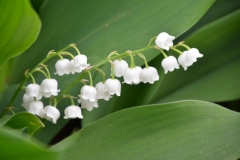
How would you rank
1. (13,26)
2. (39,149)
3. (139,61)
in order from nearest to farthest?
(39,149), (13,26), (139,61)

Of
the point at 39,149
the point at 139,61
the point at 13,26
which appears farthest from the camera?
the point at 139,61

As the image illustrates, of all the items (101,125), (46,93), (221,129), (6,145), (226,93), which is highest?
(6,145)

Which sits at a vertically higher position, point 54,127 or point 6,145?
point 6,145

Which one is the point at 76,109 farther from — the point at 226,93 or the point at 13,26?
the point at 226,93

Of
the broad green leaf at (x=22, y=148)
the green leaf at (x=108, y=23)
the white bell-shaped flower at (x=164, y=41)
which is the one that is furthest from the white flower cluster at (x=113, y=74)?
the broad green leaf at (x=22, y=148)

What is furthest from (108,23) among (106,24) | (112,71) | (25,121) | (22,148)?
(22,148)

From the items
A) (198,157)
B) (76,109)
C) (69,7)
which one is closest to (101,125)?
(76,109)

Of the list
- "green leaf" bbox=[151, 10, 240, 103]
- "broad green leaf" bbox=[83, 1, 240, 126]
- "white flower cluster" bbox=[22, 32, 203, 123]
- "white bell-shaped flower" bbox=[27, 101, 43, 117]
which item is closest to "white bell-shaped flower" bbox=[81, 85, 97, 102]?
"white flower cluster" bbox=[22, 32, 203, 123]

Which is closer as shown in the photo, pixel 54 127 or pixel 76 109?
pixel 76 109
